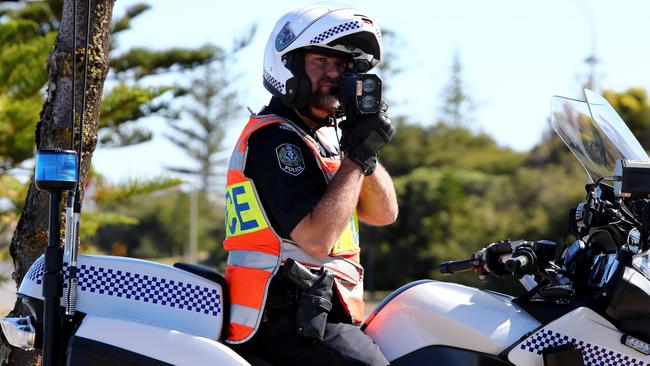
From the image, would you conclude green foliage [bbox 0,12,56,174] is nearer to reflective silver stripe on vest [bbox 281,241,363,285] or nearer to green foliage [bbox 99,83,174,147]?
green foliage [bbox 99,83,174,147]

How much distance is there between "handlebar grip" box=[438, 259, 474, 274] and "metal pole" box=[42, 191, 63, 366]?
152 cm

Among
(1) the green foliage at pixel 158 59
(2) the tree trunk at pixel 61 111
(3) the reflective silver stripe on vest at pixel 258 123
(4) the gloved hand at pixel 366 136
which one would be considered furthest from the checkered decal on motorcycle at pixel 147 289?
(1) the green foliage at pixel 158 59

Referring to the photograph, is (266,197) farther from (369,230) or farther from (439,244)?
(369,230)

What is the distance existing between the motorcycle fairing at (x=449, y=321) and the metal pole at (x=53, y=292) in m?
1.14

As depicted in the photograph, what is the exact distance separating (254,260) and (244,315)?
0.65ft

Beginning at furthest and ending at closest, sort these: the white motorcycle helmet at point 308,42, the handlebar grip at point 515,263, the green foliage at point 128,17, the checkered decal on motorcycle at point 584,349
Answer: the green foliage at point 128,17
the white motorcycle helmet at point 308,42
the handlebar grip at point 515,263
the checkered decal on motorcycle at point 584,349

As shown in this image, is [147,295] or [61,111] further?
[61,111]

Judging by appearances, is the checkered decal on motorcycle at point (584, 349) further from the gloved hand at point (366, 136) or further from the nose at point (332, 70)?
the nose at point (332, 70)

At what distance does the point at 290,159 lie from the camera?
123 inches

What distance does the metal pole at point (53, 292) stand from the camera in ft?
9.77

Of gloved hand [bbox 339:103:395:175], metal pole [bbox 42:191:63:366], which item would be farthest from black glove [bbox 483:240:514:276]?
metal pole [bbox 42:191:63:366]

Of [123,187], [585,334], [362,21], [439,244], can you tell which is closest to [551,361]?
[585,334]

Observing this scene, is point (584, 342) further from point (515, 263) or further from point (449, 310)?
point (449, 310)

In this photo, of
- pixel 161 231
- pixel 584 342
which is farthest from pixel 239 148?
pixel 161 231
